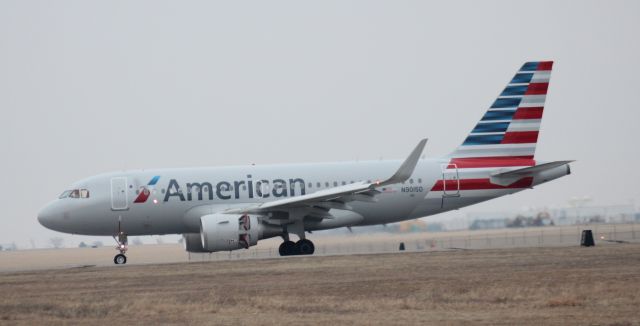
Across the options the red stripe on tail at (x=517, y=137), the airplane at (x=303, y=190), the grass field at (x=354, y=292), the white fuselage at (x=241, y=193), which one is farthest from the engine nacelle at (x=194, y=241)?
the red stripe on tail at (x=517, y=137)

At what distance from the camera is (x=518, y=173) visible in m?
38.3

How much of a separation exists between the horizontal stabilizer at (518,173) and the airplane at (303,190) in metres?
0.04

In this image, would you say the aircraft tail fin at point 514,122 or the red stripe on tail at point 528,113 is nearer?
the aircraft tail fin at point 514,122

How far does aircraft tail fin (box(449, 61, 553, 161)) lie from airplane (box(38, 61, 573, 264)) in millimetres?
37

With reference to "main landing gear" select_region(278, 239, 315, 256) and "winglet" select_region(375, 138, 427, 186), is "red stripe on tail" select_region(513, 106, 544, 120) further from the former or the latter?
"main landing gear" select_region(278, 239, 315, 256)

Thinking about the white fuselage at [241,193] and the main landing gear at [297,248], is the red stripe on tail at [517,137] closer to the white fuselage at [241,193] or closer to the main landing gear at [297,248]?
the white fuselage at [241,193]

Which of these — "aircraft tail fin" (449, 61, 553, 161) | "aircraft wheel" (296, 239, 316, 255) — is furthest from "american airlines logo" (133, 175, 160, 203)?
"aircraft tail fin" (449, 61, 553, 161)

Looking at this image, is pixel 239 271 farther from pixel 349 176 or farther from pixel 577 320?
pixel 577 320

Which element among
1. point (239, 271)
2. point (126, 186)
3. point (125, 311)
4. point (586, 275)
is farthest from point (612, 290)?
point (126, 186)

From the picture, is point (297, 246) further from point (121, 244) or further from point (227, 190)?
point (121, 244)

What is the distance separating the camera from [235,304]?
67.5 feet

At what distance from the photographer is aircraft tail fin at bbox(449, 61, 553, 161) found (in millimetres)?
39250

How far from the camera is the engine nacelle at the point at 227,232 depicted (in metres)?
34.8

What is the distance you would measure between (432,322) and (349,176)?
70.4ft
